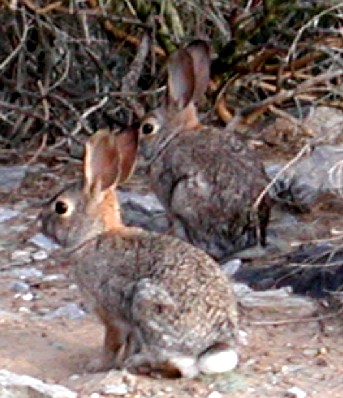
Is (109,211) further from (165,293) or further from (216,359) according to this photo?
(216,359)

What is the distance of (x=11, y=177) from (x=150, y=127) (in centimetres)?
128

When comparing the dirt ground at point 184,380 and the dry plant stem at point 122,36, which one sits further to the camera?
the dry plant stem at point 122,36

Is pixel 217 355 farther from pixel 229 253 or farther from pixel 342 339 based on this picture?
pixel 229 253

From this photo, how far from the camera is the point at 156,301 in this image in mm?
5320

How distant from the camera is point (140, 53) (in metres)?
8.96

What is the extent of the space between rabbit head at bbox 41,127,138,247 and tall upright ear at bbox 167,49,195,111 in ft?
5.72

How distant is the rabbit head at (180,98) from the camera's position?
304 inches

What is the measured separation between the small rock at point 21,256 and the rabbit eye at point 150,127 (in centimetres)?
105

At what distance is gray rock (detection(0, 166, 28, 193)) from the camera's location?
8.59 metres

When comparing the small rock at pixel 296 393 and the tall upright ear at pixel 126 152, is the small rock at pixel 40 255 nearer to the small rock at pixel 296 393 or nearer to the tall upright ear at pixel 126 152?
the tall upright ear at pixel 126 152

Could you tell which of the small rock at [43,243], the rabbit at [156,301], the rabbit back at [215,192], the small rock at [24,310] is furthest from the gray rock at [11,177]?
the rabbit at [156,301]

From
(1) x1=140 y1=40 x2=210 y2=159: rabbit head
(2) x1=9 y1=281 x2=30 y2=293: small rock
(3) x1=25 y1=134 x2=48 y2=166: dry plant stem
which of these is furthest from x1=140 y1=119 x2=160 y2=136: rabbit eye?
(2) x1=9 y1=281 x2=30 y2=293: small rock

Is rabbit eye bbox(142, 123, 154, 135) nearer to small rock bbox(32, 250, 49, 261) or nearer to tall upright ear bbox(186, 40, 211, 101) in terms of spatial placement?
tall upright ear bbox(186, 40, 211, 101)

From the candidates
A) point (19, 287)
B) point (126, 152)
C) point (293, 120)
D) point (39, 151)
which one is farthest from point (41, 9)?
point (126, 152)
